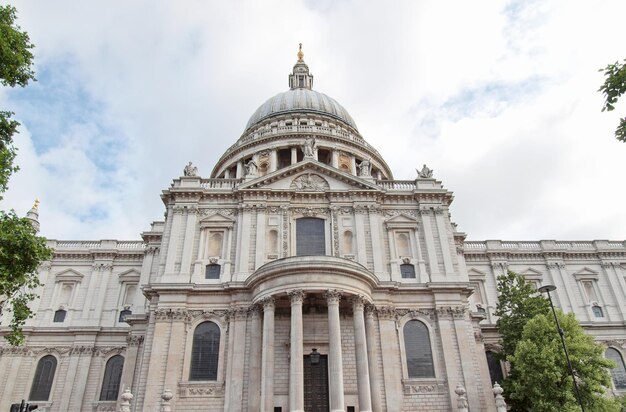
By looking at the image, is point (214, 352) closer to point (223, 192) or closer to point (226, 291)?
point (226, 291)

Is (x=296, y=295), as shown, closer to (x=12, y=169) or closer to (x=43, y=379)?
(x=12, y=169)

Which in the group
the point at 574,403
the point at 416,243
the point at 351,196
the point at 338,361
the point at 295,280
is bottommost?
the point at 574,403

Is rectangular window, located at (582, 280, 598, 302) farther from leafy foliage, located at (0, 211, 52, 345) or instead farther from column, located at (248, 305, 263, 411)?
leafy foliage, located at (0, 211, 52, 345)

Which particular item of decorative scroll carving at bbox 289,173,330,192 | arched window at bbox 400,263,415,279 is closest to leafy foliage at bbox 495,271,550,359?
arched window at bbox 400,263,415,279

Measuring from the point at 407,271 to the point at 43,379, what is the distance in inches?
1154

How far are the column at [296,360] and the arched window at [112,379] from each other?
19050mm

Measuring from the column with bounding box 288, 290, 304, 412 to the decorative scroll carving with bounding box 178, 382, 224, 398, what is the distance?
4.60m

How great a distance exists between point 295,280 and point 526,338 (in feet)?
46.9

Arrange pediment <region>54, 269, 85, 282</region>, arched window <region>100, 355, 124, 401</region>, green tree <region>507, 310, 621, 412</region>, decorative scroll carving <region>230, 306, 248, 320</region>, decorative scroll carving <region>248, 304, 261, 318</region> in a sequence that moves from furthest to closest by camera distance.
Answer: pediment <region>54, 269, 85, 282</region>, arched window <region>100, 355, 124, 401</region>, decorative scroll carving <region>230, 306, 248, 320</region>, decorative scroll carving <region>248, 304, 261, 318</region>, green tree <region>507, 310, 621, 412</region>

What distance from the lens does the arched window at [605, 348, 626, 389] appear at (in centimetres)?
3734

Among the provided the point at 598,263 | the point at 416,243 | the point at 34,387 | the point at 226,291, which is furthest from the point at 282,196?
the point at 598,263

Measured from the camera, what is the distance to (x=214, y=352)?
26.0 m

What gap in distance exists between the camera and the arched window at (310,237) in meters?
29.7

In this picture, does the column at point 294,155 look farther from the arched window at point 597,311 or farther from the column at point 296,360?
the arched window at point 597,311
